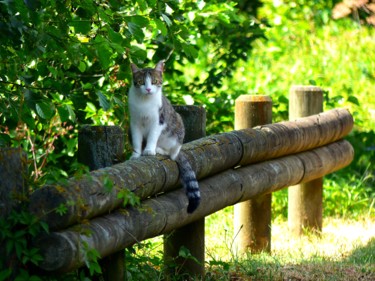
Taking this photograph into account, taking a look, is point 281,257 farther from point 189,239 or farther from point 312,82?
point 312,82

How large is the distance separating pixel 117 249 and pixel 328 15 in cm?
912

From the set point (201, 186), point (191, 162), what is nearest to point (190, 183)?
point (191, 162)

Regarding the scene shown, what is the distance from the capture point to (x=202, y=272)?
16.1 feet

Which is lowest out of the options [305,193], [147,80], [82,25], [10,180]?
[305,193]

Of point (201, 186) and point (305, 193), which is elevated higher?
point (201, 186)

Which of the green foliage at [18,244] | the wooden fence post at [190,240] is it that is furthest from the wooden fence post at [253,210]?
the green foliage at [18,244]

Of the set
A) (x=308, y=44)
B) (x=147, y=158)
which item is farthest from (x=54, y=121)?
(x=308, y=44)

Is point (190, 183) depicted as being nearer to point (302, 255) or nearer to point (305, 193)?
point (302, 255)

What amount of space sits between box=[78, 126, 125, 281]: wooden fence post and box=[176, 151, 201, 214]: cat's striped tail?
529mm

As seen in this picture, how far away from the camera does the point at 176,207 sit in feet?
13.9

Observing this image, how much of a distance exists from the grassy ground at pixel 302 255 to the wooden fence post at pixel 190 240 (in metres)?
0.09

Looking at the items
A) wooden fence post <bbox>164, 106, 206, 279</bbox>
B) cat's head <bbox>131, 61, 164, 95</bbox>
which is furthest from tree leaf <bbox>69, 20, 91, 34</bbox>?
wooden fence post <bbox>164, 106, 206, 279</bbox>

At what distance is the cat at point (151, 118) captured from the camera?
4.81m

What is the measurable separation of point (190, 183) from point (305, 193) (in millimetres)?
2326
